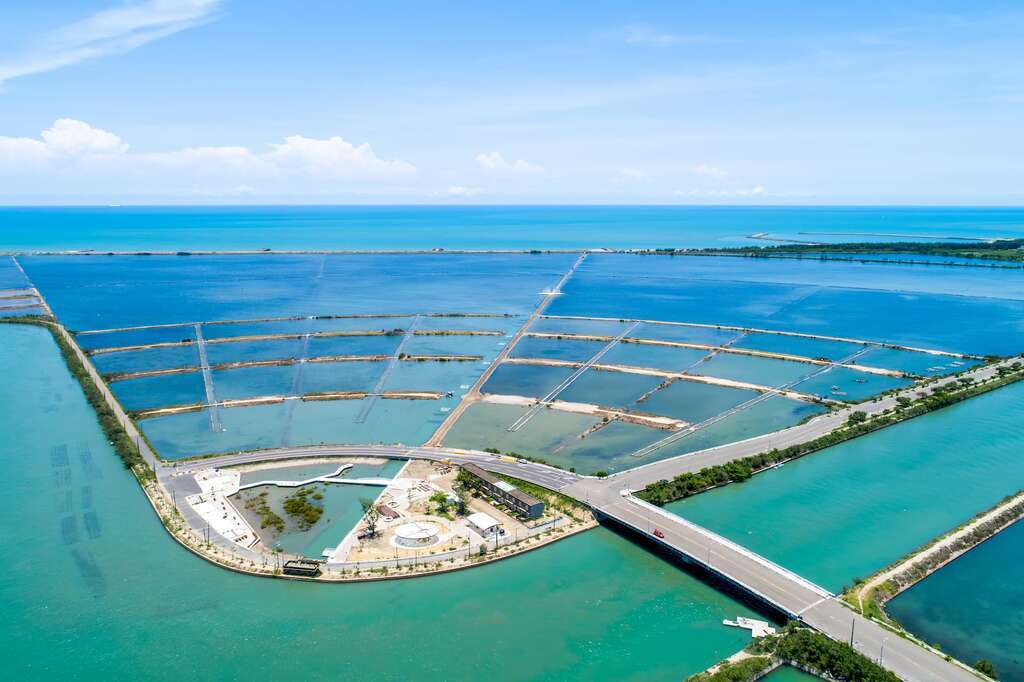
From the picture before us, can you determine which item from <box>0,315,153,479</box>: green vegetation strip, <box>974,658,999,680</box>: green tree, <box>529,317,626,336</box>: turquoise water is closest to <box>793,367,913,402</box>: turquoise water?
<box>529,317,626,336</box>: turquoise water

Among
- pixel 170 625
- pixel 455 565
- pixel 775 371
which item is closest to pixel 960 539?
pixel 455 565

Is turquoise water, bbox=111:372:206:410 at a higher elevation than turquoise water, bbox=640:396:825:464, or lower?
higher

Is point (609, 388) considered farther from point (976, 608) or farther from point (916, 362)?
point (976, 608)

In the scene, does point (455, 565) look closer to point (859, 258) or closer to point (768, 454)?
point (768, 454)

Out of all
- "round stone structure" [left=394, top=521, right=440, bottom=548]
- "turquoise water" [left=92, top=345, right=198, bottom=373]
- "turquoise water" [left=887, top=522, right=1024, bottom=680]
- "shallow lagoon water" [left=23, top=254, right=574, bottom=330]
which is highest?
"shallow lagoon water" [left=23, top=254, right=574, bottom=330]

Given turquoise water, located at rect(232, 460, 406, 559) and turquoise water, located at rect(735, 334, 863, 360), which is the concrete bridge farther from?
turquoise water, located at rect(735, 334, 863, 360)

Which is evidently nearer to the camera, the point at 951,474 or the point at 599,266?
the point at 951,474

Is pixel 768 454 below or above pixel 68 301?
below

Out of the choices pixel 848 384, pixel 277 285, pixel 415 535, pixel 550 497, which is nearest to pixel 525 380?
pixel 550 497
